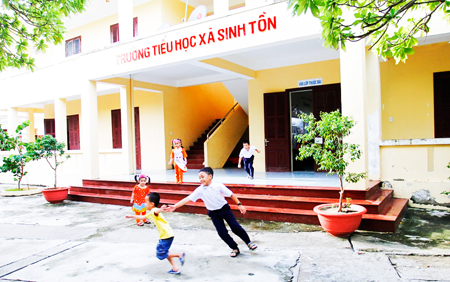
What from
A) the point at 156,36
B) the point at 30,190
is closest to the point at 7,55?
the point at 156,36

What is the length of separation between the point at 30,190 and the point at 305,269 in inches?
423

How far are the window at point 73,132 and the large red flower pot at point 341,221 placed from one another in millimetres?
13827

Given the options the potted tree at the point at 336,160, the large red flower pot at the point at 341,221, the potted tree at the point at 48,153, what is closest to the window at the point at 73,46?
the potted tree at the point at 48,153

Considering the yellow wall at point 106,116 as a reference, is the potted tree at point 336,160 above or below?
below

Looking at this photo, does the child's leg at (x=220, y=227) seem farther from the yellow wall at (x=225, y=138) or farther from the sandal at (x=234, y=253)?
the yellow wall at (x=225, y=138)

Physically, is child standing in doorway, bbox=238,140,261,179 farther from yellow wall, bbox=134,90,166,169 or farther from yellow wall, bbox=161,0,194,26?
yellow wall, bbox=161,0,194,26

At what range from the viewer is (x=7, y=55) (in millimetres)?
5418

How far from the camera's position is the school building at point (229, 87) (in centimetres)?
668

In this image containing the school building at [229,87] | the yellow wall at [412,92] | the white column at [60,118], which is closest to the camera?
the school building at [229,87]

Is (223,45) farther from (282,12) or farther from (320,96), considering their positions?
(320,96)

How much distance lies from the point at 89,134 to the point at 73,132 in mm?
6831

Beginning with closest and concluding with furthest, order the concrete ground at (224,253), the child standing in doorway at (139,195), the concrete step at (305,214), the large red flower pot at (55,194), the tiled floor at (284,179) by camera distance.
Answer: the concrete ground at (224,253) → the concrete step at (305,214) → the child standing in doorway at (139,195) → the tiled floor at (284,179) → the large red flower pot at (55,194)

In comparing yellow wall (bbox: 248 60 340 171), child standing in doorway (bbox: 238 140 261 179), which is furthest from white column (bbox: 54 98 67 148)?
child standing in doorway (bbox: 238 140 261 179)

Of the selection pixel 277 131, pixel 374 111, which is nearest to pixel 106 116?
pixel 277 131
